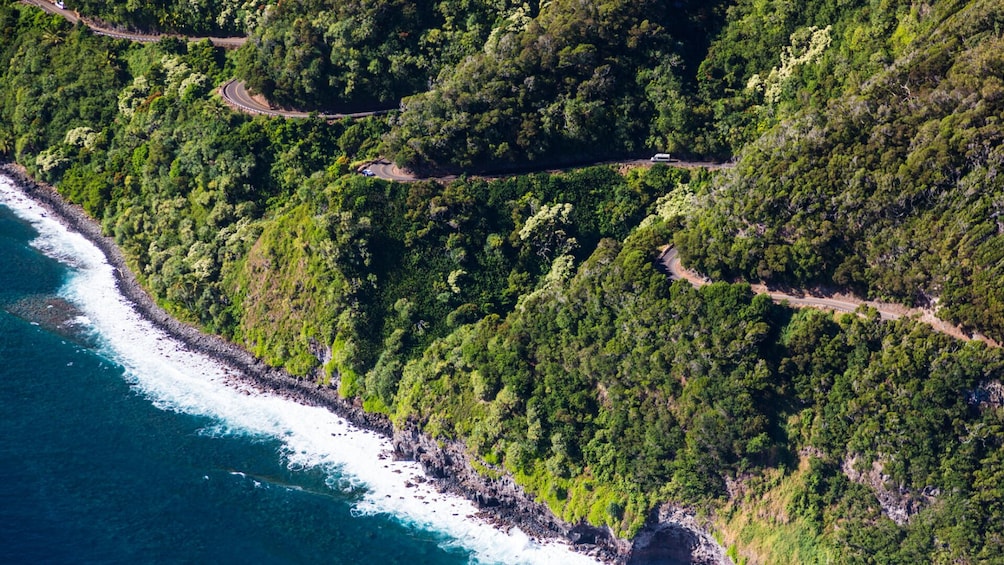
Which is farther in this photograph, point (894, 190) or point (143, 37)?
point (143, 37)

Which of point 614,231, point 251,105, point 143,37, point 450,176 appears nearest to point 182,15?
point 143,37

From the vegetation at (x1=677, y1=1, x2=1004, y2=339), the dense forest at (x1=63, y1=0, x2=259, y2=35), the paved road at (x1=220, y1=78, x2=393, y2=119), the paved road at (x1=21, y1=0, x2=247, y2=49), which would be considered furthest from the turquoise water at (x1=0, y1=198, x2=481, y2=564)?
the dense forest at (x1=63, y1=0, x2=259, y2=35)

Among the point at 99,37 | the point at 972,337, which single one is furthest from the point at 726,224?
the point at 99,37

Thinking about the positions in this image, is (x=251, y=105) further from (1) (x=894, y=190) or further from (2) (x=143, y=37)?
(1) (x=894, y=190)

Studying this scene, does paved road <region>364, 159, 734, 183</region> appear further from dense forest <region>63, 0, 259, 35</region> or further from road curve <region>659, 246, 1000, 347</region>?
dense forest <region>63, 0, 259, 35</region>

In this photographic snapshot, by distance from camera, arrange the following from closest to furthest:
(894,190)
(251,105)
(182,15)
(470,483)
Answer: (894,190) → (470,483) → (251,105) → (182,15)

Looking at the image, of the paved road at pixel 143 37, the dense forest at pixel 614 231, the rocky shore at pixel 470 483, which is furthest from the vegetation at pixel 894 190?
the paved road at pixel 143 37
